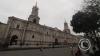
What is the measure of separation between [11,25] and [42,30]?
517 inches

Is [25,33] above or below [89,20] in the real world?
below

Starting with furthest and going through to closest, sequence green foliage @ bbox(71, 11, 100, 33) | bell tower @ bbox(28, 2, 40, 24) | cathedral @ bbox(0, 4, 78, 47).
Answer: bell tower @ bbox(28, 2, 40, 24)
cathedral @ bbox(0, 4, 78, 47)
green foliage @ bbox(71, 11, 100, 33)

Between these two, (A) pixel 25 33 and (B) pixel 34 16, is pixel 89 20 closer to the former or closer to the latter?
(A) pixel 25 33

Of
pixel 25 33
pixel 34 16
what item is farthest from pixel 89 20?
pixel 34 16

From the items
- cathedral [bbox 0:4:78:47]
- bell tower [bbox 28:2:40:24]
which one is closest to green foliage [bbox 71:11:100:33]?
cathedral [bbox 0:4:78:47]

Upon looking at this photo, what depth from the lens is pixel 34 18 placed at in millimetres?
42156

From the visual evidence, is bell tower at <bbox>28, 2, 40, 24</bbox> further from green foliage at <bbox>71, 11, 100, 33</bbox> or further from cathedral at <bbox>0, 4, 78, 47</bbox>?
green foliage at <bbox>71, 11, 100, 33</bbox>

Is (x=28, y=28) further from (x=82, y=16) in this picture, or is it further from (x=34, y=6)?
(x=82, y=16)

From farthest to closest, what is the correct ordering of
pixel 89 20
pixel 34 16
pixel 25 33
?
pixel 34 16 → pixel 25 33 → pixel 89 20

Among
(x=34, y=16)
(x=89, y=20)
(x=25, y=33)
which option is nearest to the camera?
(x=89, y=20)

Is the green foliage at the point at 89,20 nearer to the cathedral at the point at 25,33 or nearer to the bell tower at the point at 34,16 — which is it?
the cathedral at the point at 25,33

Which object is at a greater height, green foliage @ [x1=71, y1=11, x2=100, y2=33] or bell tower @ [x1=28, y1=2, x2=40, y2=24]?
bell tower @ [x1=28, y1=2, x2=40, y2=24]

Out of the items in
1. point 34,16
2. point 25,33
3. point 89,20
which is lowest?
point 25,33

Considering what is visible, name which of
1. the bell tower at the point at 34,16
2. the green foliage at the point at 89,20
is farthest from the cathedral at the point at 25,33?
the green foliage at the point at 89,20
